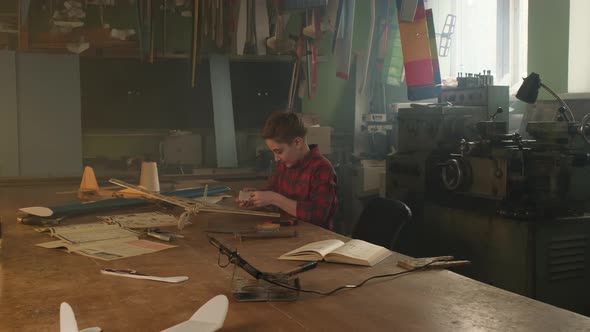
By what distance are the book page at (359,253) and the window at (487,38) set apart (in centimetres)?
383

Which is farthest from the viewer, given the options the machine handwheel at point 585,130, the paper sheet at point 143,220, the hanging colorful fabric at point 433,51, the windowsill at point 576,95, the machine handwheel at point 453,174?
the hanging colorful fabric at point 433,51

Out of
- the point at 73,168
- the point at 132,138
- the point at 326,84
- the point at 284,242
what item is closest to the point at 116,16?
the point at 132,138

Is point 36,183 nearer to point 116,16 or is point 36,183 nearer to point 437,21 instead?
point 116,16

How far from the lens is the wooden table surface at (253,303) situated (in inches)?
54.1

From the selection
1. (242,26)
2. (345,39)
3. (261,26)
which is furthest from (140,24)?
(345,39)

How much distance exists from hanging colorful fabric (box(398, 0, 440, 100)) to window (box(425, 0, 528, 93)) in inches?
46.3

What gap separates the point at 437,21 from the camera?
6.20 m

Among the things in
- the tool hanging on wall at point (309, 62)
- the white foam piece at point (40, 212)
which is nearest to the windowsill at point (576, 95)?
the tool hanging on wall at point (309, 62)

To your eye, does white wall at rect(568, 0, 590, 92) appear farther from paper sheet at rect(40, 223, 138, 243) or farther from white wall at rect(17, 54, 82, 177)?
white wall at rect(17, 54, 82, 177)

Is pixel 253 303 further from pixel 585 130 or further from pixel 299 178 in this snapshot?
pixel 585 130

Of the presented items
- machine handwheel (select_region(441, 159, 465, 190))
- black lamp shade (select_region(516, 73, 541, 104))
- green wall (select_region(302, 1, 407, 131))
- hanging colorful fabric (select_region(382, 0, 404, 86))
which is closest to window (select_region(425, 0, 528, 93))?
hanging colorful fabric (select_region(382, 0, 404, 86))

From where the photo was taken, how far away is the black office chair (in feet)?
8.40

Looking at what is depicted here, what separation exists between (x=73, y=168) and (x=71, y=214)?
8.45 ft

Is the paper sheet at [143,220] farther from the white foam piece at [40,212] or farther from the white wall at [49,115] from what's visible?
the white wall at [49,115]
